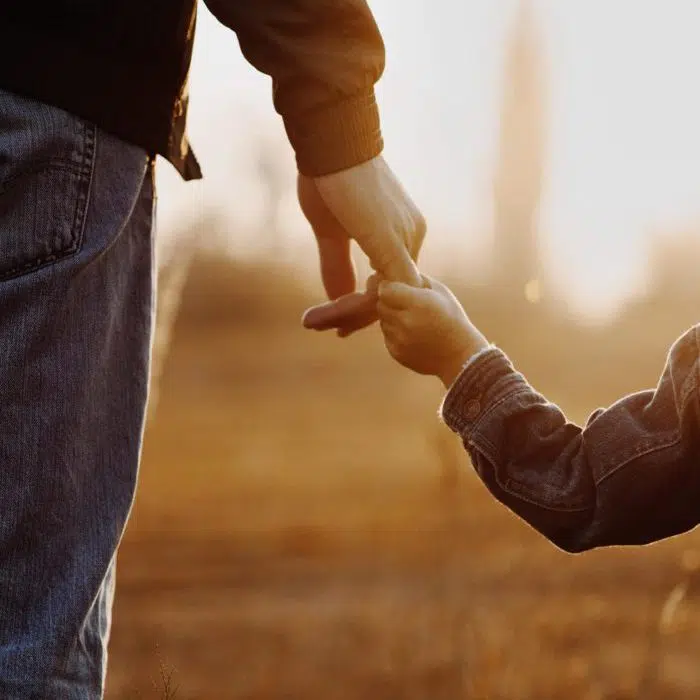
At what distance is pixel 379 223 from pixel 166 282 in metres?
0.98

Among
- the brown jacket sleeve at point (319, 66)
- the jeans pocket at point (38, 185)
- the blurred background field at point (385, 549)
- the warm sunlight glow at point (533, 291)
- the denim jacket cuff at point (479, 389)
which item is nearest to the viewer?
the jeans pocket at point (38, 185)

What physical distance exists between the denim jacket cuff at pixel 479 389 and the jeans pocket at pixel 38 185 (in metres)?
0.53

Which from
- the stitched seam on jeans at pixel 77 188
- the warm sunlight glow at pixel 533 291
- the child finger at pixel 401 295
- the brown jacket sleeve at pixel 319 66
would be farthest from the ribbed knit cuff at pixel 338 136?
the warm sunlight glow at pixel 533 291

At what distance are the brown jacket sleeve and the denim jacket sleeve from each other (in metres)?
A: 0.33

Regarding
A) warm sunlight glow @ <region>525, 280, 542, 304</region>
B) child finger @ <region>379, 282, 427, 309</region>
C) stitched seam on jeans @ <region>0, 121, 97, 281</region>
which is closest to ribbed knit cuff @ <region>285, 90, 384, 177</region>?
child finger @ <region>379, 282, 427, 309</region>

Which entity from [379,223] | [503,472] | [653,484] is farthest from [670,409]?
[379,223]

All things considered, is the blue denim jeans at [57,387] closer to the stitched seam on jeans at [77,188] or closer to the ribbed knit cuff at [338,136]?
the stitched seam on jeans at [77,188]

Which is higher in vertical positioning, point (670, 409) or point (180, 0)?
point (180, 0)

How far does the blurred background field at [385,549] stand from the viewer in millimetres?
2838

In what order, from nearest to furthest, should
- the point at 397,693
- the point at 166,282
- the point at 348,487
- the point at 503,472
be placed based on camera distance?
1. the point at 503,472
2. the point at 166,282
3. the point at 397,693
4. the point at 348,487

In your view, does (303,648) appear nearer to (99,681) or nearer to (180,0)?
(99,681)

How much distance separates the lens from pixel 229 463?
810 centimetres

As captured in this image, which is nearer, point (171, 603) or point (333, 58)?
point (333, 58)

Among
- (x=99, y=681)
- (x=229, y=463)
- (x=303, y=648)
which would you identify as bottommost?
(x=229, y=463)
